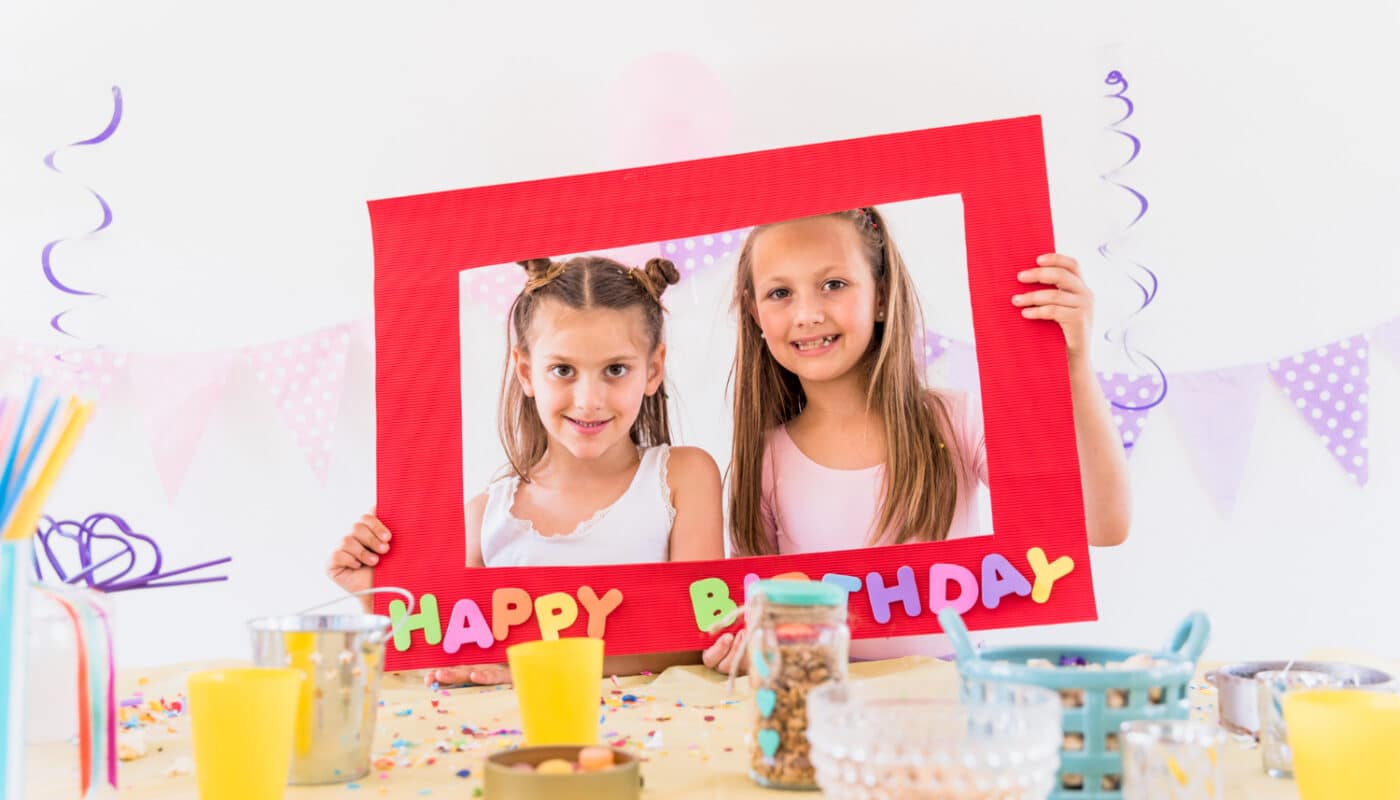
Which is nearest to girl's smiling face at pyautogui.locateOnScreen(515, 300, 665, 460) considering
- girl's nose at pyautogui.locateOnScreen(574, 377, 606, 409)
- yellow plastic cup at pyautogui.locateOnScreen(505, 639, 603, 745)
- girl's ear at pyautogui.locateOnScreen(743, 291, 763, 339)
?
girl's nose at pyautogui.locateOnScreen(574, 377, 606, 409)

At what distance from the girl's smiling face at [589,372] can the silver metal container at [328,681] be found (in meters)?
0.59

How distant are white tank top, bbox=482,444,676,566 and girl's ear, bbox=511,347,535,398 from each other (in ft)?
0.43

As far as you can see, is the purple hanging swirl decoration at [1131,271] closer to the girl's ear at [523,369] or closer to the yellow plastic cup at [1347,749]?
the girl's ear at [523,369]

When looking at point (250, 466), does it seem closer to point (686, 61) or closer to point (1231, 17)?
point (686, 61)

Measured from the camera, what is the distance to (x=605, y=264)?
1.40 m

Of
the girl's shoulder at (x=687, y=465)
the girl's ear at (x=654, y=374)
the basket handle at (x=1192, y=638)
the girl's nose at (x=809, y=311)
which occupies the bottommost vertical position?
the basket handle at (x=1192, y=638)

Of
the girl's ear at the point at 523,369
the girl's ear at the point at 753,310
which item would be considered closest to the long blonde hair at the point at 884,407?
the girl's ear at the point at 753,310

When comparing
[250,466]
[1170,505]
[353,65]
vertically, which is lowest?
[1170,505]

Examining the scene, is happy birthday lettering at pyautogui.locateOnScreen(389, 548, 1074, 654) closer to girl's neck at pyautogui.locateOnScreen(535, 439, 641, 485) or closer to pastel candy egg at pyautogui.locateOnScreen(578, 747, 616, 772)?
girl's neck at pyautogui.locateOnScreen(535, 439, 641, 485)

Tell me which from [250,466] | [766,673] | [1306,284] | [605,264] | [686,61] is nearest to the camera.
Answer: [766,673]

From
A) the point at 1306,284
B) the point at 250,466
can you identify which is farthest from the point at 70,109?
the point at 1306,284

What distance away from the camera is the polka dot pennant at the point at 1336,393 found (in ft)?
5.73

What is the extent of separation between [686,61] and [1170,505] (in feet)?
3.21

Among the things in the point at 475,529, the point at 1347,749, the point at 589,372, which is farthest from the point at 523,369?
the point at 1347,749
